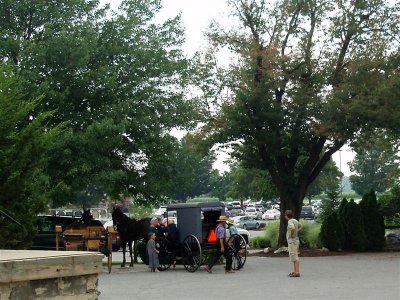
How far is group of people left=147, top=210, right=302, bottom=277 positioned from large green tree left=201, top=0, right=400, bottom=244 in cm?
552

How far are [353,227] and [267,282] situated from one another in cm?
1213

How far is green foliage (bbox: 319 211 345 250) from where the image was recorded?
28.8 metres

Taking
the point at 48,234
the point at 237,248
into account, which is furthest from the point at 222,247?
the point at 48,234

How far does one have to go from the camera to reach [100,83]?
2359 centimetres

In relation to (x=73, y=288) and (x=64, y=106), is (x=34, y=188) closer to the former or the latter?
(x=64, y=106)

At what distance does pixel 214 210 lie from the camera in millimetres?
22734

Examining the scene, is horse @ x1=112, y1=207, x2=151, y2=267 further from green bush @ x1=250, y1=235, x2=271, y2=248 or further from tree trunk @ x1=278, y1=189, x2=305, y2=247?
green bush @ x1=250, y1=235, x2=271, y2=248

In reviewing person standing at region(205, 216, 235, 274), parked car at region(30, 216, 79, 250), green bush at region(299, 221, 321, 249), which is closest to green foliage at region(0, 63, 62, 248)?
person standing at region(205, 216, 235, 274)

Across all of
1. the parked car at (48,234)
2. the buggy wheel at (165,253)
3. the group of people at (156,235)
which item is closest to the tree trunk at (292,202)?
the group of people at (156,235)

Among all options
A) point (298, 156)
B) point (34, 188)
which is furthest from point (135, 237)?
point (298, 156)

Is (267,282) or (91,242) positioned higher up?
(91,242)

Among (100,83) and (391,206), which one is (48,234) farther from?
(391,206)

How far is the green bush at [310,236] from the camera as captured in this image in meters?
29.9

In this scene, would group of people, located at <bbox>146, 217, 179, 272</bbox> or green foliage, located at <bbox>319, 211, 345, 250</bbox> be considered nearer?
group of people, located at <bbox>146, 217, 179, 272</bbox>
